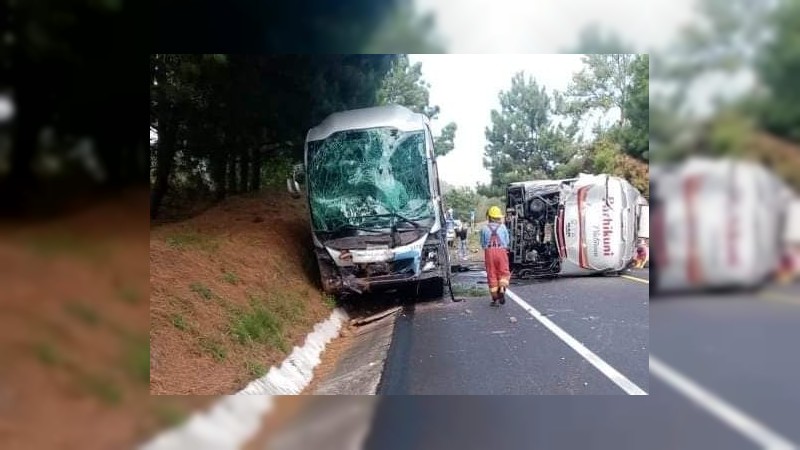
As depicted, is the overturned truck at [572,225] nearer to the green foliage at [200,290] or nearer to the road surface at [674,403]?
the road surface at [674,403]

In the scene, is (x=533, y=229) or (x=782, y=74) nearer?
(x=782, y=74)

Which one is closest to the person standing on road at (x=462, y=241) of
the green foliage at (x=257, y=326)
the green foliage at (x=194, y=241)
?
the green foliage at (x=257, y=326)

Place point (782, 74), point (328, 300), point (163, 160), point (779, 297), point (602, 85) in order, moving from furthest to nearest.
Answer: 1. point (328, 300)
2. point (163, 160)
3. point (602, 85)
4. point (779, 297)
5. point (782, 74)

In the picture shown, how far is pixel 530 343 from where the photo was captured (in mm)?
2947

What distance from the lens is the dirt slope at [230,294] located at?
292cm

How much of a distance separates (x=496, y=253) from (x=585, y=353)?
0.53 m

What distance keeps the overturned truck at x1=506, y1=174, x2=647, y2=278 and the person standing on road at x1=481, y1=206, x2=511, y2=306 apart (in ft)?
0.11

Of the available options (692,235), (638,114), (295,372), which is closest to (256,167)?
(295,372)

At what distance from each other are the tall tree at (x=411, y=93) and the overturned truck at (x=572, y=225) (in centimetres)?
32

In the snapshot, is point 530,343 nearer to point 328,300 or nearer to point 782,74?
point 328,300

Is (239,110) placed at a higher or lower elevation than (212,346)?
higher

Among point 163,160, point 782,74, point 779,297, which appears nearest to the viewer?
point 782,74

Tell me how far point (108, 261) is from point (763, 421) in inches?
98.4

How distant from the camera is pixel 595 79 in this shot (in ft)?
9.30
